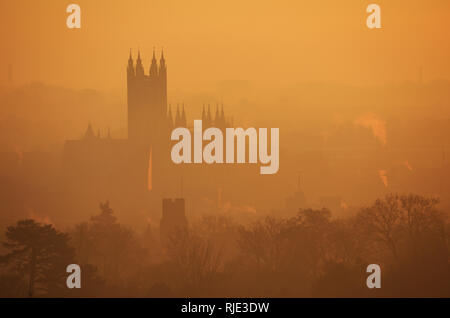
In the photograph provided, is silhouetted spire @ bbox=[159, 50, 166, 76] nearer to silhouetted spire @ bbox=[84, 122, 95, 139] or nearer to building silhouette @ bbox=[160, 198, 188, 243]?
silhouetted spire @ bbox=[84, 122, 95, 139]

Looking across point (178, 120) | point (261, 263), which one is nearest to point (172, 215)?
point (261, 263)

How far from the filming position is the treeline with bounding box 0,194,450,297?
1177 inches

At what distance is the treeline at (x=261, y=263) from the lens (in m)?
29.9

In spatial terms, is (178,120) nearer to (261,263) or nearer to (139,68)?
(139,68)

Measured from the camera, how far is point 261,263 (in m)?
36.6

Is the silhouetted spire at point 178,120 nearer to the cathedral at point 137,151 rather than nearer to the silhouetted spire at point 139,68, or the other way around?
the cathedral at point 137,151

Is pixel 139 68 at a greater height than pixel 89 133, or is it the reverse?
pixel 139 68

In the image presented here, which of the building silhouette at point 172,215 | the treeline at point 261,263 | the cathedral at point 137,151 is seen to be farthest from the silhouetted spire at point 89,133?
the treeline at point 261,263

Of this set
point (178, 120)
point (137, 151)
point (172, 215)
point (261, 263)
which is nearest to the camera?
point (261, 263)

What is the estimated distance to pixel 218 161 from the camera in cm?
9475

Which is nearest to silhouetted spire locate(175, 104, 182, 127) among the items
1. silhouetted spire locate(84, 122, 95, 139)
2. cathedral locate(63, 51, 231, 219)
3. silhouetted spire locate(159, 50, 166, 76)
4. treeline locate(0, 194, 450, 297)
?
cathedral locate(63, 51, 231, 219)

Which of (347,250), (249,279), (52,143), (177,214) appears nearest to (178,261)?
(249,279)

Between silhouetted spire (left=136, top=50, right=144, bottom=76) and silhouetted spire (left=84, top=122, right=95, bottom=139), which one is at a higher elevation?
silhouetted spire (left=136, top=50, right=144, bottom=76)
